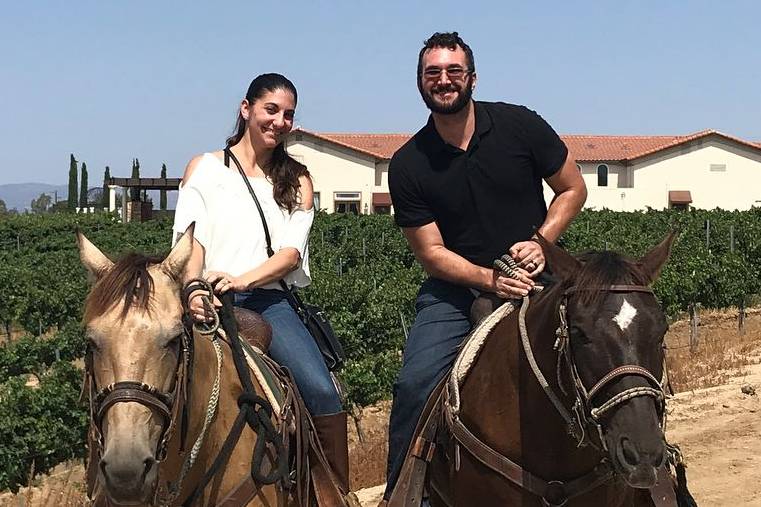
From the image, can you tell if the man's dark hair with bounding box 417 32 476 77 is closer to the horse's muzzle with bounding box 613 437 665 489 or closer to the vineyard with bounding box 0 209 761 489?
the vineyard with bounding box 0 209 761 489

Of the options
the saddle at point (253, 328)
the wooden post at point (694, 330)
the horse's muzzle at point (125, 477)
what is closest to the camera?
the horse's muzzle at point (125, 477)

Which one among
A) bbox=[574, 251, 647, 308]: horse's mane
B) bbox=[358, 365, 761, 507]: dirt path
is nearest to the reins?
bbox=[574, 251, 647, 308]: horse's mane

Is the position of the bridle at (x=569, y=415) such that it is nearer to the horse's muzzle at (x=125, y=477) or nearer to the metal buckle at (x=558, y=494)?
the metal buckle at (x=558, y=494)

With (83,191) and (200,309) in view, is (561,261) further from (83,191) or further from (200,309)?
(83,191)

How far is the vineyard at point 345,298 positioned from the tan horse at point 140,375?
1.98m

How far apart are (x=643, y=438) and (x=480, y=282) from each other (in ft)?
4.96

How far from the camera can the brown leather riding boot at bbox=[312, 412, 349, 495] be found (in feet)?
13.7

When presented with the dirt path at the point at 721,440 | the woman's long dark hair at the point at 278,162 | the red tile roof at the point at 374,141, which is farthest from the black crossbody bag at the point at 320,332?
the red tile roof at the point at 374,141

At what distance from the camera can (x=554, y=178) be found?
4414mm

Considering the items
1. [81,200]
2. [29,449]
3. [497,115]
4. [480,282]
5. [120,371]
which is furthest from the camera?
[81,200]

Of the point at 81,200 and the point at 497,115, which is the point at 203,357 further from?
the point at 81,200

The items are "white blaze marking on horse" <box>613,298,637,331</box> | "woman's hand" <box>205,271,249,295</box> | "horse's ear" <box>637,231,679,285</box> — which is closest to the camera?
"white blaze marking on horse" <box>613,298,637,331</box>

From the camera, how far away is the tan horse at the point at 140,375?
2.53m

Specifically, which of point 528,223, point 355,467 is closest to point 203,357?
point 528,223
